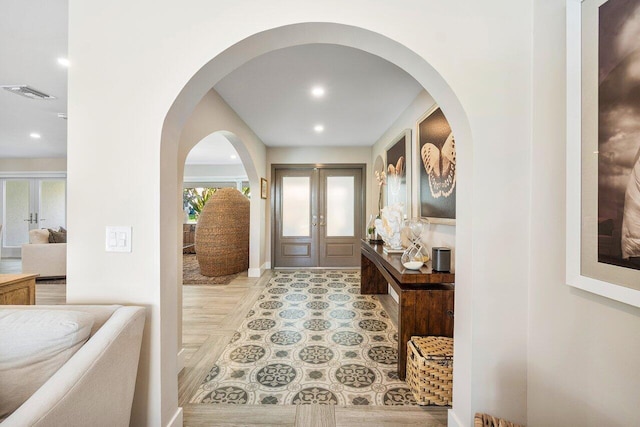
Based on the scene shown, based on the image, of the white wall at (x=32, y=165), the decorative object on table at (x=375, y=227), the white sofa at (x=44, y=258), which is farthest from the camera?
the white wall at (x=32, y=165)

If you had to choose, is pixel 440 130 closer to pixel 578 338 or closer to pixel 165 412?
pixel 578 338

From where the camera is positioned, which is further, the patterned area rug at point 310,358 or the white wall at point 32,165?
the white wall at point 32,165

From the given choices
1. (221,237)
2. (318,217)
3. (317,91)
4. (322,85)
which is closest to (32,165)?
(221,237)

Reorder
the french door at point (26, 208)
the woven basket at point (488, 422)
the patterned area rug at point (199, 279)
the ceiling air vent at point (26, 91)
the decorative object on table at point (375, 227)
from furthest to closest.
Result: the french door at point (26, 208) → the patterned area rug at point (199, 279) → the decorative object on table at point (375, 227) → the ceiling air vent at point (26, 91) → the woven basket at point (488, 422)

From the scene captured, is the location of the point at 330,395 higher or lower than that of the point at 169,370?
lower

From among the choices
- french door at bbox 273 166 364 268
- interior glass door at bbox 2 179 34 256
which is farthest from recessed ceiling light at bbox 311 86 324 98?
interior glass door at bbox 2 179 34 256

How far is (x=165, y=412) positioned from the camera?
4.42 ft

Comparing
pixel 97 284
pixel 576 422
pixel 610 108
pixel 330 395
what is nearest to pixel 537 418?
pixel 576 422

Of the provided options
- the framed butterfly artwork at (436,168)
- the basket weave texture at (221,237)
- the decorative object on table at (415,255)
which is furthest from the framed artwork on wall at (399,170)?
the basket weave texture at (221,237)

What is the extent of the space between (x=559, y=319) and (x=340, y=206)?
4666 millimetres

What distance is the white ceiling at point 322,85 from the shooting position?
90.7 inches

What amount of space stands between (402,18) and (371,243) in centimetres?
275

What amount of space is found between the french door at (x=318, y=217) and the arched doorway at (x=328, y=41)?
423 cm

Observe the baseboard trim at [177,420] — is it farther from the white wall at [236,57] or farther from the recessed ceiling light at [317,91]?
the recessed ceiling light at [317,91]
